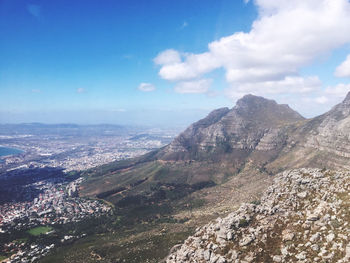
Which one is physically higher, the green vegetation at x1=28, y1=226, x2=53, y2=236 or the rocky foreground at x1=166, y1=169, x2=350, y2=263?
the rocky foreground at x1=166, y1=169, x2=350, y2=263

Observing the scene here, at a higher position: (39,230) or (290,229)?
(290,229)

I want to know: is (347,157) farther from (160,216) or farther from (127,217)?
(127,217)

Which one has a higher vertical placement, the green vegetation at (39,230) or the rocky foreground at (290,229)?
the rocky foreground at (290,229)

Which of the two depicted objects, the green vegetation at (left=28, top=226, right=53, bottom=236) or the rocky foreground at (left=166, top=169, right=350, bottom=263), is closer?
the rocky foreground at (left=166, top=169, right=350, bottom=263)

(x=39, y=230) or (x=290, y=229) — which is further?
(x=39, y=230)
